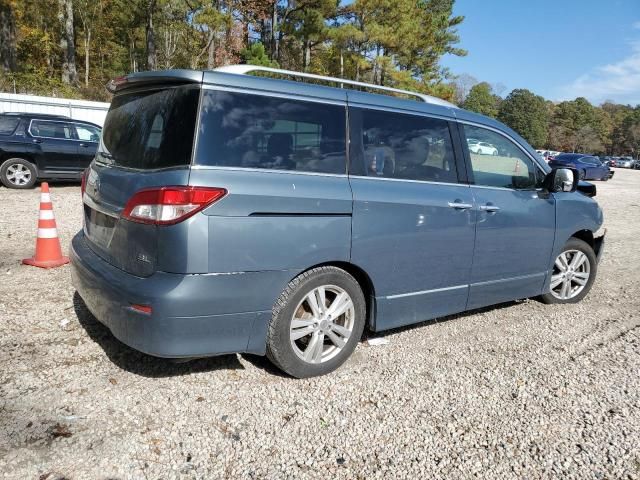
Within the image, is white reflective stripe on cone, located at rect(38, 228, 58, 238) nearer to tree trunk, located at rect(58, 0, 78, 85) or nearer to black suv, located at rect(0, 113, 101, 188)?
black suv, located at rect(0, 113, 101, 188)

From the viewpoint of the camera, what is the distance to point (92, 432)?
2664 millimetres

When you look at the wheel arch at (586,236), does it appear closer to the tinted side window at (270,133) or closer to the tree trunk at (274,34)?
the tinted side window at (270,133)

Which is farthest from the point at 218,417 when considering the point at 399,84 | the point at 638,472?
the point at 399,84

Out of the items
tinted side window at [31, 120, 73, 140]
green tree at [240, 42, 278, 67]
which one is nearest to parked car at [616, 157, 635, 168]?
green tree at [240, 42, 278, 67]


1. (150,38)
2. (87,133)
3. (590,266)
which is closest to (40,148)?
(87,133)

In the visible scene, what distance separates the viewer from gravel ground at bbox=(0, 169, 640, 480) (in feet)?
8.25

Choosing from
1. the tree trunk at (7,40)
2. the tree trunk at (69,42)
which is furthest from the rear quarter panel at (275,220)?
the tree trunk at (7,40)

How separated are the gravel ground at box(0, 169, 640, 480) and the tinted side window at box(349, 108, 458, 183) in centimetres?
135

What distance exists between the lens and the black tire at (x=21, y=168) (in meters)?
11.6

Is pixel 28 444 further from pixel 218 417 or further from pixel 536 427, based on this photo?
pixel 536 427

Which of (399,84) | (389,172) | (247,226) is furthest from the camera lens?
(399,84)

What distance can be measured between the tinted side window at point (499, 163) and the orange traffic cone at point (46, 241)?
4419mm

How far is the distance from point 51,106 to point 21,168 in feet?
36.1

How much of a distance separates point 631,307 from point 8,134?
490 inches
